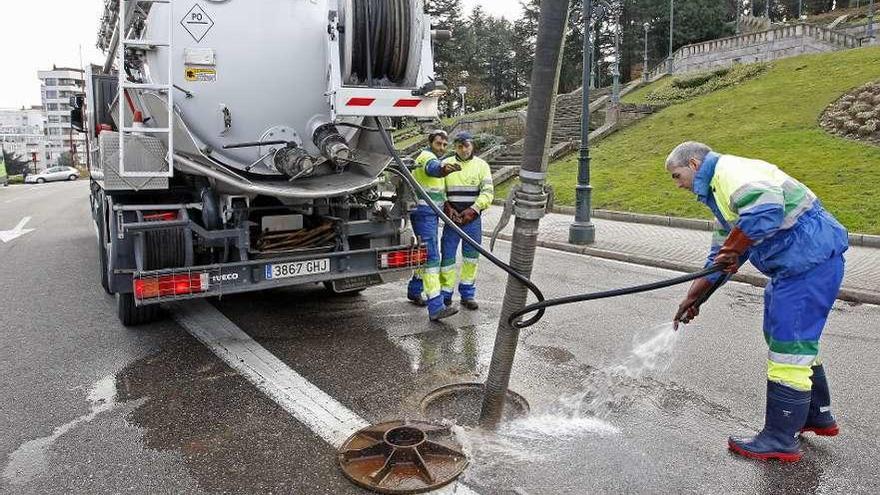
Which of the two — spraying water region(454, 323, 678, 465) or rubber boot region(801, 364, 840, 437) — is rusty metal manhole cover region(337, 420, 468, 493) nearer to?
spraying water region(454, 323, 678, 465)

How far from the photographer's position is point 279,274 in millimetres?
5133

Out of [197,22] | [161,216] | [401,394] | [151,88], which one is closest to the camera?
[401,394]

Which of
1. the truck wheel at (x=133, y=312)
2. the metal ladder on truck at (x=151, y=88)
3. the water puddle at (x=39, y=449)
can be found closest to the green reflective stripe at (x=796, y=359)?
the water puddle at (x=39, y=449)

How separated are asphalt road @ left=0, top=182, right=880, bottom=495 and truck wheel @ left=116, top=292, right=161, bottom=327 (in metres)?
0.14

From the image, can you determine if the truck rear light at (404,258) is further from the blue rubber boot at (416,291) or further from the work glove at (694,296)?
the work glove at (694,296)

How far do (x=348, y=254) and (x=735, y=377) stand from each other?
319cm

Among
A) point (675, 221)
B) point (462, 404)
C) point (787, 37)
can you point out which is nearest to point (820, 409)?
point (462, 404)

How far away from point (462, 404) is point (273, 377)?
1.40m

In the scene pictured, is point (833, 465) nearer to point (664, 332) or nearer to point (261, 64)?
point (664, 332)

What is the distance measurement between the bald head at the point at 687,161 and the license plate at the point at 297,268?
9.76ft

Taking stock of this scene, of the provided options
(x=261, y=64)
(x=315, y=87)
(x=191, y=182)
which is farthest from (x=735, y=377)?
(x=191, y=182)

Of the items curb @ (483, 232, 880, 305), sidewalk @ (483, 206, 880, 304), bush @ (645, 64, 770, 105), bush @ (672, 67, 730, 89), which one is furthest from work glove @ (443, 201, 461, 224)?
bush @ (672, 67, 730, 89)

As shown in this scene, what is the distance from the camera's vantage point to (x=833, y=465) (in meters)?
3.29

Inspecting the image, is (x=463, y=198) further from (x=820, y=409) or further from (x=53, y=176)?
(x=53, y=176)
